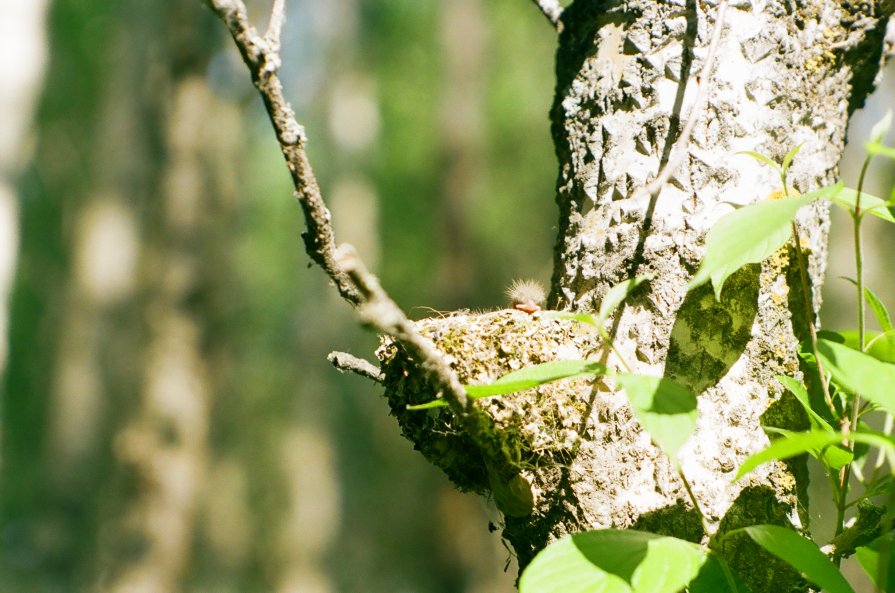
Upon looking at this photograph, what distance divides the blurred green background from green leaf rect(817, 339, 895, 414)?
1.11 metres

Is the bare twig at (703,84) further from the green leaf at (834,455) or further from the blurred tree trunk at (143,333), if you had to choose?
the blurred tree trunk at (143,333)

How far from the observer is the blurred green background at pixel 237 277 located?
6281mm

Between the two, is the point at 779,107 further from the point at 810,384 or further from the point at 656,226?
the point at 810,384

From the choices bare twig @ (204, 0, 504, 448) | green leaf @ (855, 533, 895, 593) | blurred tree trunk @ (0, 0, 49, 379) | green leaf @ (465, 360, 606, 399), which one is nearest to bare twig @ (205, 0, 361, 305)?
bare twig @ (204, 0, 504, 448)

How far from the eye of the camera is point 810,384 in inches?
50.4

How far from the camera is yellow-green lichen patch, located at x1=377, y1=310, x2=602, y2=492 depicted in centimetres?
127

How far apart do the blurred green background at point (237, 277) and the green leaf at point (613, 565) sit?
909 millimetres

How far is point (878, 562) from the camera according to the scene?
88 centimetres

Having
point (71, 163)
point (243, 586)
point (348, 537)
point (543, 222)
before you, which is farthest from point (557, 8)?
point (243, 586)

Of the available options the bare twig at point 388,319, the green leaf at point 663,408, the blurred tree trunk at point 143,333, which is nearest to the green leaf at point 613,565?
the green leaf at point 663,408

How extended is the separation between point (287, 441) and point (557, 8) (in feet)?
41.2

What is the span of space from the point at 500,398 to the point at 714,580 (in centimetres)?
45

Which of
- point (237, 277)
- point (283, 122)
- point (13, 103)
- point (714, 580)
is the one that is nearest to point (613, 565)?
point (714, 580)

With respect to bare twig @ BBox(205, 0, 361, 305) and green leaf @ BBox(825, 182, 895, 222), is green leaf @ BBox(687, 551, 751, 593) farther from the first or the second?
bare twig @ BBox(205, 0, 361, 305)
